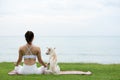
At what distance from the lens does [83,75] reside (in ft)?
51.1

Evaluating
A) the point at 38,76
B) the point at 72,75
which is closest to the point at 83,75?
the point at 72,75

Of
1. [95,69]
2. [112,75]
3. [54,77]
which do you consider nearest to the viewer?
[54,77]

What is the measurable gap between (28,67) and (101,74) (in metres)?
2.92

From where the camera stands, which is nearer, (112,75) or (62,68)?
(112,75)

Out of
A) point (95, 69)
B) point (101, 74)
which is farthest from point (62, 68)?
point (101, 74)

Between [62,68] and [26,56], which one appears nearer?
[26,56]

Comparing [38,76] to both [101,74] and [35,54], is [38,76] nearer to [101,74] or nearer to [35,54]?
[35,54]

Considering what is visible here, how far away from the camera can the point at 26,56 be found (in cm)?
1544

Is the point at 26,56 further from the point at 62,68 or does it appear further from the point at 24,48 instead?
the point at 62,68

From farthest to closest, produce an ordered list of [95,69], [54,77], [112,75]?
[95,69]
[112,75]
[54,77]

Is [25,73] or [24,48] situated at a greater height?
[24,48]

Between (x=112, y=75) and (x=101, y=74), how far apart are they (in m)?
0.49

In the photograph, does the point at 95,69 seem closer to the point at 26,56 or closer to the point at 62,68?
the point at 62,68

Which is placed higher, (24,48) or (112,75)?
(24,48)
